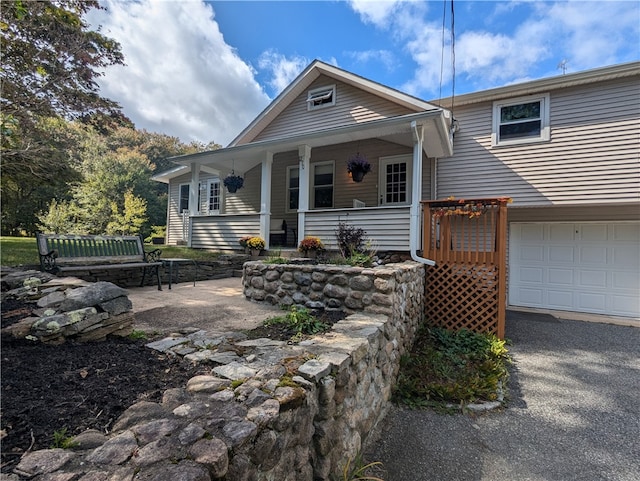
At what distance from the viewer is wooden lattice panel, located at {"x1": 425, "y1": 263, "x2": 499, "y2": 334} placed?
198 inches

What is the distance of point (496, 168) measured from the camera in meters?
7.74

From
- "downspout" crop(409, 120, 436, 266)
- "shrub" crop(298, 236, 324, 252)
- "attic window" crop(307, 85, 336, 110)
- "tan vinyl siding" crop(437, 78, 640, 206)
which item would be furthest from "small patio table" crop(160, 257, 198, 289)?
"tan vinyl siding" crop(437, 78, 640, 206)

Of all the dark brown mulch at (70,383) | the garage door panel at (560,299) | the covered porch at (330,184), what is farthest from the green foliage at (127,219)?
the garage door panel at (560,299)

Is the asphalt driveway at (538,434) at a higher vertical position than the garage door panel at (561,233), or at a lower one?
lower

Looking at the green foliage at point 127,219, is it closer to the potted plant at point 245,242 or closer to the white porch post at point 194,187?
the white porch post at point 194,187

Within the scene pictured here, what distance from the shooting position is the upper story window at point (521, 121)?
289 inches

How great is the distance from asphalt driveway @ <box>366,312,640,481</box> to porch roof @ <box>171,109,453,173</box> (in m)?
4.55

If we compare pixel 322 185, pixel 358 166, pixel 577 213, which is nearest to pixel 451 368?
pixel 358 166

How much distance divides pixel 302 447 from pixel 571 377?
4.17 meters

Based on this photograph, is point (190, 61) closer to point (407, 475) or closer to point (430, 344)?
point (430, 344)

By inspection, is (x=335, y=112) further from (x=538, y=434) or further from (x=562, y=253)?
(x=538, y=434)

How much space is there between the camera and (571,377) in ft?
13.2

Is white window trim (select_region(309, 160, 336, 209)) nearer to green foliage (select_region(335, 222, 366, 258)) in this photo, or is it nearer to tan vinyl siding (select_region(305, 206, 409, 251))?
tan vinyl siding (select_region(305, 206, 409, 251))

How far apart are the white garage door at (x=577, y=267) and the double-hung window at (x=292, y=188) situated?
615cm
